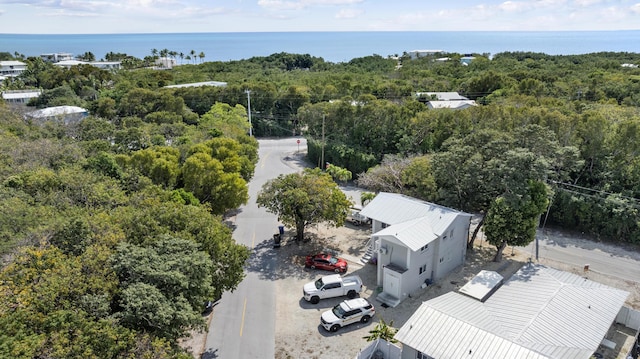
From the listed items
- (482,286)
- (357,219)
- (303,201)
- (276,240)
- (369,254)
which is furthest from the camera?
(357,219)

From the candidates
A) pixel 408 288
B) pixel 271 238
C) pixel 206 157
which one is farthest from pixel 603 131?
pixel 206 157

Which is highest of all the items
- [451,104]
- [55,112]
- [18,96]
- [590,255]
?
[451,104]

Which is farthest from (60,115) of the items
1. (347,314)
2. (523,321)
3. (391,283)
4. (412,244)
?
(523,321)

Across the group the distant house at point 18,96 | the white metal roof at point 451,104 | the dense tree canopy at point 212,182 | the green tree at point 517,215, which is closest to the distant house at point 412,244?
the green tree at point 517,215

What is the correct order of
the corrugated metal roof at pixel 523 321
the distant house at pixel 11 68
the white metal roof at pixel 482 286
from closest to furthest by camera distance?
the corrugated metal roof at pixel 523 321 < the white metal roof at pixel 482 286 < the distant house at pixel 11 68

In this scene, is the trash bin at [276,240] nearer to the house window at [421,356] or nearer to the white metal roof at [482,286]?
the white metal roof at [482,286]

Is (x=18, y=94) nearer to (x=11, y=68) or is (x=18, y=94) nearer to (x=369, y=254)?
(x=11, y=68)

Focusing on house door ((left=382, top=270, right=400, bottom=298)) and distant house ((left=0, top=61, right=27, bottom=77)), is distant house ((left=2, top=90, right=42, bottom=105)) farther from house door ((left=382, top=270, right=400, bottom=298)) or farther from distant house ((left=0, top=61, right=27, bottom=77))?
house door ((left=382, top=270, right=400, bottom=298))
